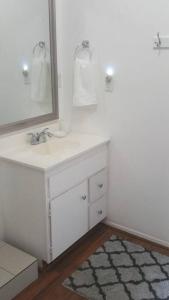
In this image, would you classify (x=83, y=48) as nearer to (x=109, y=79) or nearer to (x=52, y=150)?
(x=109, y=79)

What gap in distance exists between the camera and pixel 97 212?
2480 millimetres

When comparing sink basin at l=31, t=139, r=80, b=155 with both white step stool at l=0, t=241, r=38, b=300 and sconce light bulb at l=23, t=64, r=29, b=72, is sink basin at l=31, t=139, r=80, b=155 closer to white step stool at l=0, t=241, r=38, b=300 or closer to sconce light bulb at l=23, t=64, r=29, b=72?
sconce light bulb at l=23, t=64, r=29, b=72

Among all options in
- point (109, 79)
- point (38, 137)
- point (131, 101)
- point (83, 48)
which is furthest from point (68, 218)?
point (83, 48)

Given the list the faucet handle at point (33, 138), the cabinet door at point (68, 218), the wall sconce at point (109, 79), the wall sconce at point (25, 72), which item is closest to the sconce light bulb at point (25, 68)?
the wall sconce at point (25, 72)

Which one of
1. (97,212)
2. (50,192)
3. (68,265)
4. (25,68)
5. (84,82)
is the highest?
(25,68)

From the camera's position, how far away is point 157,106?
2.14 m

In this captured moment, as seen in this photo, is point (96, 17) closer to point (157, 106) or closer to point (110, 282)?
point (157, 106)

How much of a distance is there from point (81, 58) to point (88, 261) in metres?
1.53

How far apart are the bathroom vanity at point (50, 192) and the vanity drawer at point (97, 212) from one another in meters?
0.01

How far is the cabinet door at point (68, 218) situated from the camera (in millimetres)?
2023

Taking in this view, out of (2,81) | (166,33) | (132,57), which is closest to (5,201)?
(2,81)

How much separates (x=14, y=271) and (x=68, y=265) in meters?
0.42

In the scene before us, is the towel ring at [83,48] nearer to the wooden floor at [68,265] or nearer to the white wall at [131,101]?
the white wall at [131,101]

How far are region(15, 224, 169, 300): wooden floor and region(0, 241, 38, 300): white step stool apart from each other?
0.05m
